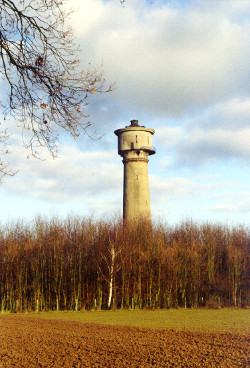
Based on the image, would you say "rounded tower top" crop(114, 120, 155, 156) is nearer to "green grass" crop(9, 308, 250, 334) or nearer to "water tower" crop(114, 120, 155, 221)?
"water tower" crop(114, 120, 155, 221)

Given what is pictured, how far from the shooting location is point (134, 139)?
38094mm

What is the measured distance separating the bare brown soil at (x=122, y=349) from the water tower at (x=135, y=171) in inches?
830

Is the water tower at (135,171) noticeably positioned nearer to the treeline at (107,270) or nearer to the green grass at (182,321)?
the treeline at (107,270)

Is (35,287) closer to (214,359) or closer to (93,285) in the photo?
(93,285)

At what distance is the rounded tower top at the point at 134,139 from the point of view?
125ft

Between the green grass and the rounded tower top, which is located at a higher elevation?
the rounded tower top

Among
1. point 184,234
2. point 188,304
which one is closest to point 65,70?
point 188,304

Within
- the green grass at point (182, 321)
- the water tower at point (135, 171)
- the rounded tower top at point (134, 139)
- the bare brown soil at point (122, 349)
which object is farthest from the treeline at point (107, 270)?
the bare brown soil at point (122, 349)

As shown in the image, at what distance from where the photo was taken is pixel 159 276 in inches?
1394

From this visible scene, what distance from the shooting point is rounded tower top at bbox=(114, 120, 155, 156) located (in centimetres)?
3800

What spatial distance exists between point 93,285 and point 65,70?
91.9 ft

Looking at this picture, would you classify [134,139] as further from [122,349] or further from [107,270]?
[122,349]

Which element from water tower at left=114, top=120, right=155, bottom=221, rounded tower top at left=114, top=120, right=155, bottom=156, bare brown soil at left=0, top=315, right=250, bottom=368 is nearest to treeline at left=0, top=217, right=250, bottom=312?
water tower at left=114, top=120, right=155, bottom=221

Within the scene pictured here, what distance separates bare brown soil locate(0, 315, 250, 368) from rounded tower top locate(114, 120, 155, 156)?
2288 centimetres
